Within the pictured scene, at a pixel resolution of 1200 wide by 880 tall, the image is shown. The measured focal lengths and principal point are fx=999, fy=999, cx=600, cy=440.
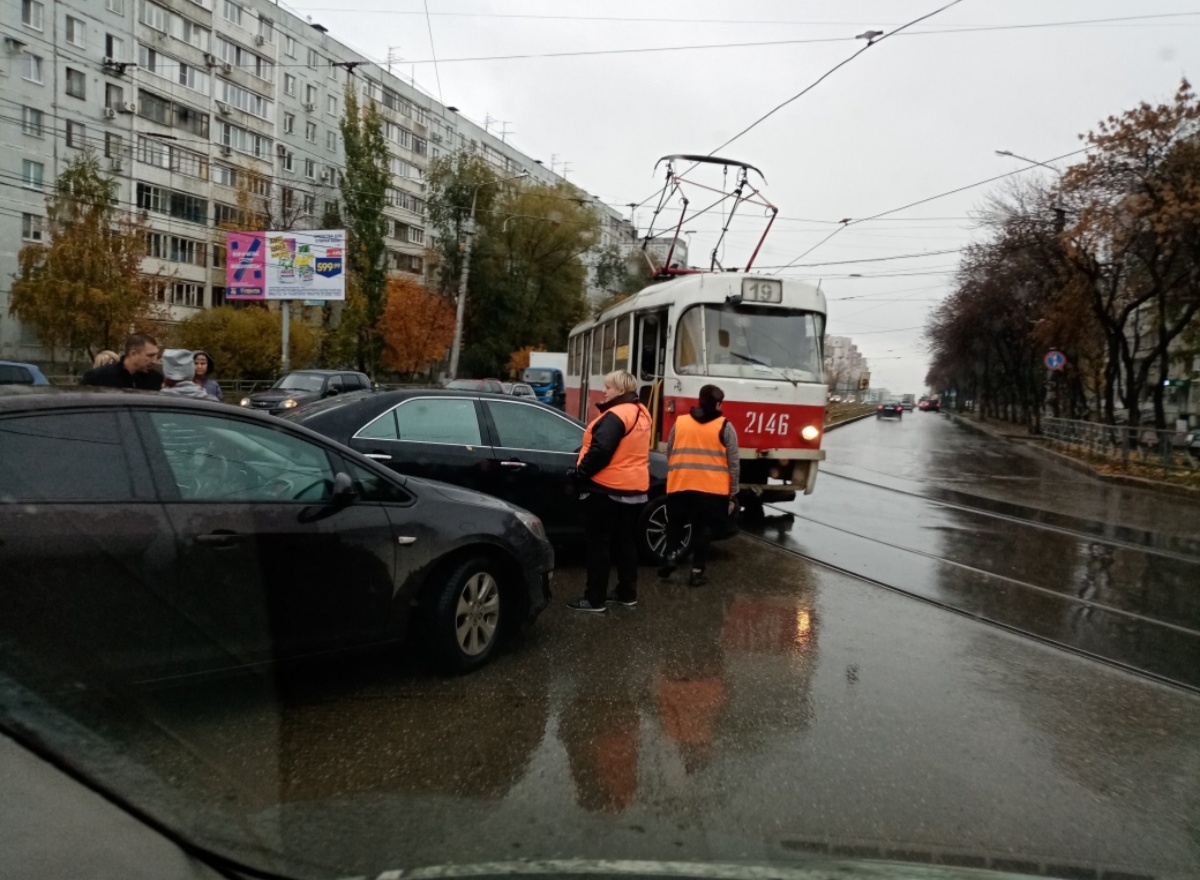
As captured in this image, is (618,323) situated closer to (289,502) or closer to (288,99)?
(289,502)

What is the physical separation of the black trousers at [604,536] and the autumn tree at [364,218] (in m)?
43.8

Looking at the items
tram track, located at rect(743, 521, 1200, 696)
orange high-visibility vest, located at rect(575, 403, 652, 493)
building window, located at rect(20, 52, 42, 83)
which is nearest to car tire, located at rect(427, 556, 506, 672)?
orange high-visibility vest, located at rect(575, 403, 652, 493)

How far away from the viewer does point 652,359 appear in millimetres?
12359

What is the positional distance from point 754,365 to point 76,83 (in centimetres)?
4093

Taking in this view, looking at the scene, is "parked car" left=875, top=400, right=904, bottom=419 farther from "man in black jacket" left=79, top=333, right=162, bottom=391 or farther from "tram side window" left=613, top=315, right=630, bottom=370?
"man in black jacket" left=79, top=333, right=162, bottom=391

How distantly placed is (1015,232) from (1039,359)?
57.7ft

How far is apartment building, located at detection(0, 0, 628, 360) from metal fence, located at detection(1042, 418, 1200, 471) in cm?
2535

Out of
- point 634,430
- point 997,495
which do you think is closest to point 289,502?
point 634,430

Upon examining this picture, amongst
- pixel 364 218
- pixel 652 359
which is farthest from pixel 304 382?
pixel 364 218

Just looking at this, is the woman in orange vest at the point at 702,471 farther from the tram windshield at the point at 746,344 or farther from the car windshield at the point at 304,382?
the car windshield at the point at 304,382

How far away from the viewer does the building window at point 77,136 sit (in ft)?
136

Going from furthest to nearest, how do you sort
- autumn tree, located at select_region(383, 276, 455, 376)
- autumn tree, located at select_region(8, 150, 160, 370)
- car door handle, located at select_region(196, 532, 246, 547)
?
autumn tree, located at select_region(383, 276, 455, 376), autumn tree, located at select_region(8, 150, 160, 370), car door handle, located at select_region(196, 532, 246, 547)

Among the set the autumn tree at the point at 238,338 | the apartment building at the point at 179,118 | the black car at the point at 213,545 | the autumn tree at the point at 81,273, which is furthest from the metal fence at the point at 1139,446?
the autumn tree at the point at 81,273

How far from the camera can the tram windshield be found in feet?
37.9
